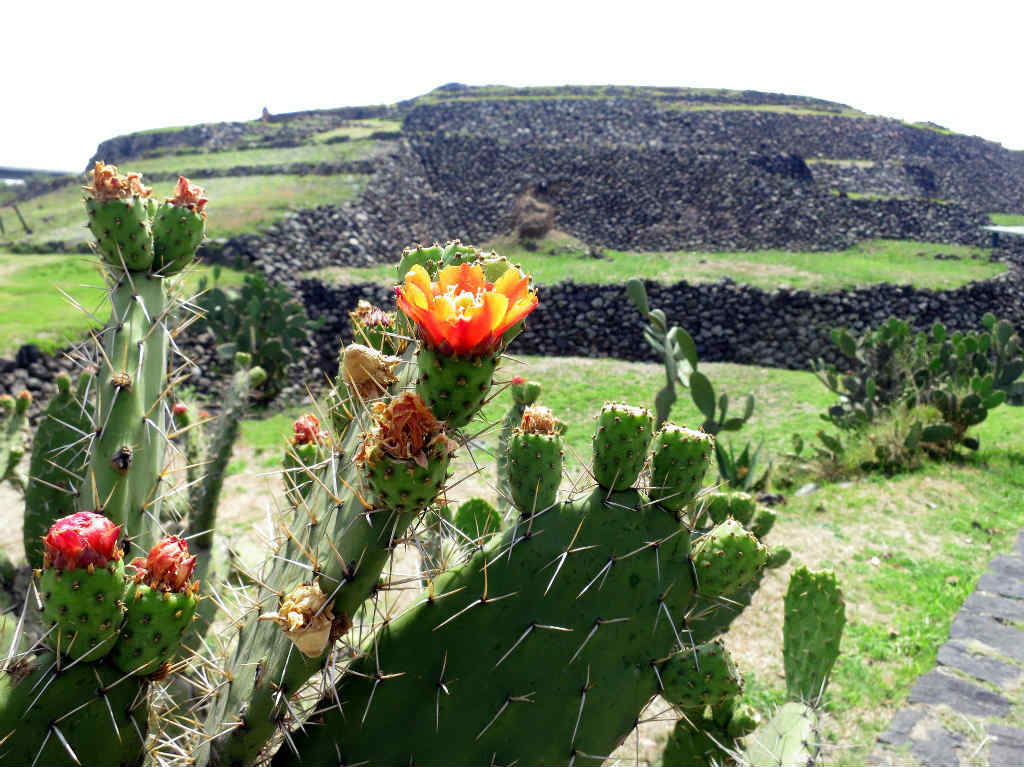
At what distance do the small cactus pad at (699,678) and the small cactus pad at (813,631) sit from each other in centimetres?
88

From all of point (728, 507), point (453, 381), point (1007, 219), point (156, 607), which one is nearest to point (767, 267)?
point (1007, 219)

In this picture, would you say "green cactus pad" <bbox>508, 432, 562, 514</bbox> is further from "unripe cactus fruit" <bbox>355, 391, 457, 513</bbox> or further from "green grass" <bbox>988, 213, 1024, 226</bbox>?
"green grass" <bbox>988, 213, 1024, 226</bbox>

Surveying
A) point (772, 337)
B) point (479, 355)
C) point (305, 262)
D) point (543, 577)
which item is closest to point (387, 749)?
point (543, 577)

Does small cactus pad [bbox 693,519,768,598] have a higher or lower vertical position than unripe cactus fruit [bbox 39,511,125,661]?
lower

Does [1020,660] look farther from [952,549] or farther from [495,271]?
[495,271]

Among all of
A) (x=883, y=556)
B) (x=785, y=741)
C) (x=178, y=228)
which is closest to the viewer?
(x=178, y=228)

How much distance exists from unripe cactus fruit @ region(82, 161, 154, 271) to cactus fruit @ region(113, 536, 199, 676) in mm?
756

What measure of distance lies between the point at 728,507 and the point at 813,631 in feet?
1.41

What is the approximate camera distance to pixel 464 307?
2.49 feet

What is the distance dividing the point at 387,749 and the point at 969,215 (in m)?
23.8

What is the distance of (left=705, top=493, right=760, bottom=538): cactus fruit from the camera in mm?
1985

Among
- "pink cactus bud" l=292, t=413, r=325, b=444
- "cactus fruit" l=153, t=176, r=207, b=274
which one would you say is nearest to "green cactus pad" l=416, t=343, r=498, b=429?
"pink cactus bud" l=292, t=413, r=325, b=444

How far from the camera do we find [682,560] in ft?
3.95

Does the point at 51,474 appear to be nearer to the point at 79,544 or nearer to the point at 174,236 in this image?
the point at 174,236
